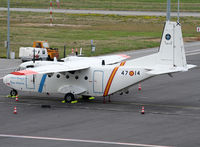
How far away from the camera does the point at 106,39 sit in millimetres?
84438

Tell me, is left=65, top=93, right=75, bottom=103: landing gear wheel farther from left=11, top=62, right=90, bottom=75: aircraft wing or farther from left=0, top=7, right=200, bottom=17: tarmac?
left=0, top=7, right=200, bottom=17: tarmac

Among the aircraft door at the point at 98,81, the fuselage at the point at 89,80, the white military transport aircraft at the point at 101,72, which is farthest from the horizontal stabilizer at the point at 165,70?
the aircraft door at the point at 98,81

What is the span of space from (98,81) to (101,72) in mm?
709

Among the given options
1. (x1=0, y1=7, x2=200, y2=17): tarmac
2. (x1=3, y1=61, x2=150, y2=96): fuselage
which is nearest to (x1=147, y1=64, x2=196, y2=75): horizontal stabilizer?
(x1=3, y1=61, x2=150, y2=96): fuselage

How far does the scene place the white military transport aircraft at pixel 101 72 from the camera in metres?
34.8

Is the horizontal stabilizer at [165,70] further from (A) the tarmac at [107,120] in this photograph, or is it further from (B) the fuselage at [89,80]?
(A) the tarmac at [107,120]

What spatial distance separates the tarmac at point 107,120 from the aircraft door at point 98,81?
1209 millimetres

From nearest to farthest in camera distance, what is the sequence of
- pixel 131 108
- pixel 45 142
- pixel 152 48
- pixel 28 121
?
pixel 45 142 → pixel 28 121 → pixel 131 108 → pixel 152 48

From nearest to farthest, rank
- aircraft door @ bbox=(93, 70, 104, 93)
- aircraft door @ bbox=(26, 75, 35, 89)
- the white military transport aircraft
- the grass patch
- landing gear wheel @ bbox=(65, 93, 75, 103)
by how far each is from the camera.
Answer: the white military transport aircraft
aircraft door @ bbox=(93, 70, 104, 93)
landing gear wheel @ bbox=(65, 93, 75, 103)
aircraft door @ bbox=(26, 75, 35, 89)
the grass patch

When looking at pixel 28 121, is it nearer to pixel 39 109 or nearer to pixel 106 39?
pixel 39 109

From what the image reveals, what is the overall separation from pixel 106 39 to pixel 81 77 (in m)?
48.0

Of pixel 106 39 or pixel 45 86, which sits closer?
pixel 45 86

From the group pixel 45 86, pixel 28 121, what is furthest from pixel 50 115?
pixel 45 86

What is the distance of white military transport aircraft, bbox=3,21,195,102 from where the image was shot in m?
34.8
